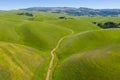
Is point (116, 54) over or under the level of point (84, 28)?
over

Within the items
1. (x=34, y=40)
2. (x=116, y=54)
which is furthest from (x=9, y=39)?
(x=116, y=54)

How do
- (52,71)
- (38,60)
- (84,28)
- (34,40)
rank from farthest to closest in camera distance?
(84,28) → (34,40) → (38,60) → (52,71)

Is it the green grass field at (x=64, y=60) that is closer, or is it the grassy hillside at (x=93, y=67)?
the grassy hillside at (x=93, y=67)

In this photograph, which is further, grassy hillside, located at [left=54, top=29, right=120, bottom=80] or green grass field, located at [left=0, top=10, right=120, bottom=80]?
green grass field, located at [left=0, top=10, right=120, bottom=80]

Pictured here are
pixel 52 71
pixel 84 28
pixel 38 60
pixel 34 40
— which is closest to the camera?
pixel 52 71

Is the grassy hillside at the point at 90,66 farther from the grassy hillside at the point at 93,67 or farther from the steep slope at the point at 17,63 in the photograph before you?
the steep slope at the point at 17,63

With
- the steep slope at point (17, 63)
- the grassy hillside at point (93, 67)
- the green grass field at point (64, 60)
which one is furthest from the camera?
the green grass field at point (64, 60)

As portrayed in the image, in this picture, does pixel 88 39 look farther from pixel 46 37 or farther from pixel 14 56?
pixel 14 56

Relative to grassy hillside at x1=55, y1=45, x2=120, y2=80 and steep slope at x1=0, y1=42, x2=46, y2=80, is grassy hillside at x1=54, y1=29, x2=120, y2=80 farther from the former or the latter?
steep slope at x1=0, y1=42, x2=46, y2=80

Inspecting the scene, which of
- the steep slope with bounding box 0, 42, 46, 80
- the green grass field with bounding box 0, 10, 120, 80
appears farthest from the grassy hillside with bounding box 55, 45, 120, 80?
the steep slope with bounding box 0, 42, 46, 80

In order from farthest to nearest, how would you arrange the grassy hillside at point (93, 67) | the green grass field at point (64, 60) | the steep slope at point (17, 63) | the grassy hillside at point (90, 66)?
the green grass field at point (64, 60), the steep slope at point (17, 63), the grassy hillside at point (90, 66), the grassy hillside at point (93, 67)

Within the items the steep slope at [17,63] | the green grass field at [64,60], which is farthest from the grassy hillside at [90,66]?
the steep slope at [17,63]
